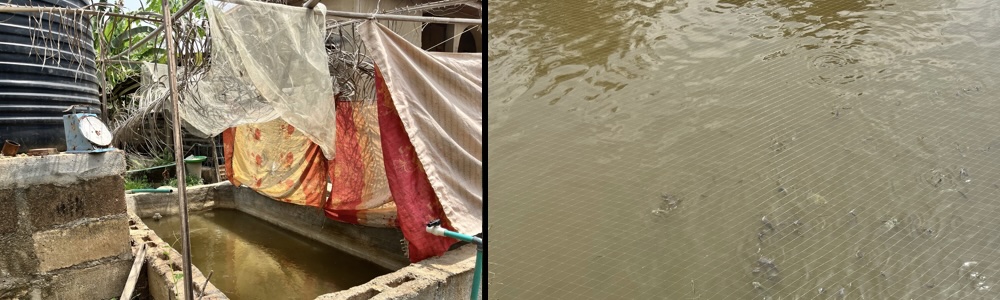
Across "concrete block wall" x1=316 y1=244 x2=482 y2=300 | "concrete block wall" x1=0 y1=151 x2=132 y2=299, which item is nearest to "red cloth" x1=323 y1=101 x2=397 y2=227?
"concrete block wall" x1=316 y1=244 x2=482 y2=300

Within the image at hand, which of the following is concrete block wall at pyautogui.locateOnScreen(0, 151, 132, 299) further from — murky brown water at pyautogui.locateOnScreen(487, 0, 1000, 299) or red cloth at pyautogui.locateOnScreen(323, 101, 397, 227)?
murky brown water at pyautogui.locateOnScreen(487, 0, 1000, 299)

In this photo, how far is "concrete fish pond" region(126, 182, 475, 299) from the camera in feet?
8.71

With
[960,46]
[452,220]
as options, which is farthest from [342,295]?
[960,46]

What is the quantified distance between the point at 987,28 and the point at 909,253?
624 mm

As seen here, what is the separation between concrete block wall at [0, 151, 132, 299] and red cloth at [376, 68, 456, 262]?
169cm

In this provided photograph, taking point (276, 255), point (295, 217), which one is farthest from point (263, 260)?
point (295, 217)

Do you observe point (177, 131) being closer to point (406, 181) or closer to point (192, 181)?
point (406, 181)

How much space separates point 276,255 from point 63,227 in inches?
94.6

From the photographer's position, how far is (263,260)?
5000mm

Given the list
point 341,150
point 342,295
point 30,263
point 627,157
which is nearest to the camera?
point 627,157

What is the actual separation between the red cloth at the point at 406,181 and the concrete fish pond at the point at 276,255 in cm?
13

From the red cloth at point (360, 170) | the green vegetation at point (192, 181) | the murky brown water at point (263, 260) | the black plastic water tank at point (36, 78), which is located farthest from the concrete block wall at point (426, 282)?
the green vegetation at point (192, 181)

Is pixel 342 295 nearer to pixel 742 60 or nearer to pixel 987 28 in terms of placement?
pixel 742 60

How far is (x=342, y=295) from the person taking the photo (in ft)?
7.72
